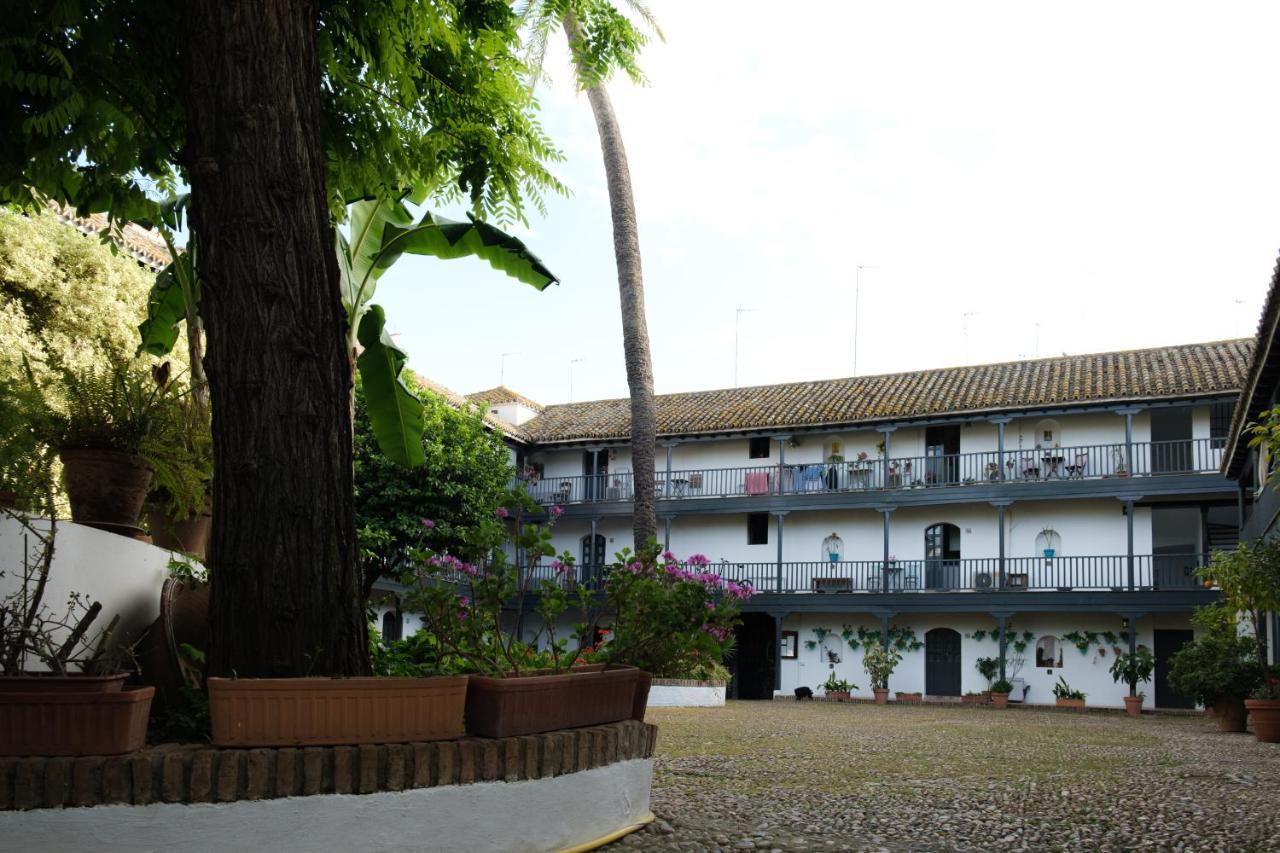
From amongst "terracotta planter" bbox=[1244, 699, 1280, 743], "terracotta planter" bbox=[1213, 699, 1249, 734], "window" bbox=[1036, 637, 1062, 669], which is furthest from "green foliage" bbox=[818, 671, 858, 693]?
"terracotta planter" bbox=[1244, 699, 1280, 743]

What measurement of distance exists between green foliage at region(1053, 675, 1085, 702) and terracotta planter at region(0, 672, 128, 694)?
25.1 meters

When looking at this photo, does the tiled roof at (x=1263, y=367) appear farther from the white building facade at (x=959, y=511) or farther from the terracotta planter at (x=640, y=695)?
the terracotta planter at (x=640, y=695)

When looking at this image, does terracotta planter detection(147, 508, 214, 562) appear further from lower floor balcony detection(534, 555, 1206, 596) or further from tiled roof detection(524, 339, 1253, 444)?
tiled roof detection(524, 339, 1253, 444)

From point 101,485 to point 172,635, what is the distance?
3.48ft

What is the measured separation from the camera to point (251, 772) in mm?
3543

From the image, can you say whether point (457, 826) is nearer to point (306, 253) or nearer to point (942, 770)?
point (306, 253)

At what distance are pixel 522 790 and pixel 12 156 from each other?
3655 millimetres

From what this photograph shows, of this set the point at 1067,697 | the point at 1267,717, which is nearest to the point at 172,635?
the point at 1267,717

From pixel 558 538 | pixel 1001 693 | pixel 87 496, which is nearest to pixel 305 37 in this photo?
pixel 87 496

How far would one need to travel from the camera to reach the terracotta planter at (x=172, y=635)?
450 centimetres

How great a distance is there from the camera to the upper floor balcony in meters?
26.0

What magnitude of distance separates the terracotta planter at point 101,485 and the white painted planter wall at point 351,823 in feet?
7.16

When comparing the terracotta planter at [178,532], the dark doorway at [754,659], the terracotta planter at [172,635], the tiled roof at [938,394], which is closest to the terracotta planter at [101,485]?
the terracotta planter at [172,635]

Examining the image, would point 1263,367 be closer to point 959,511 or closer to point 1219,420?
point 1219,420
